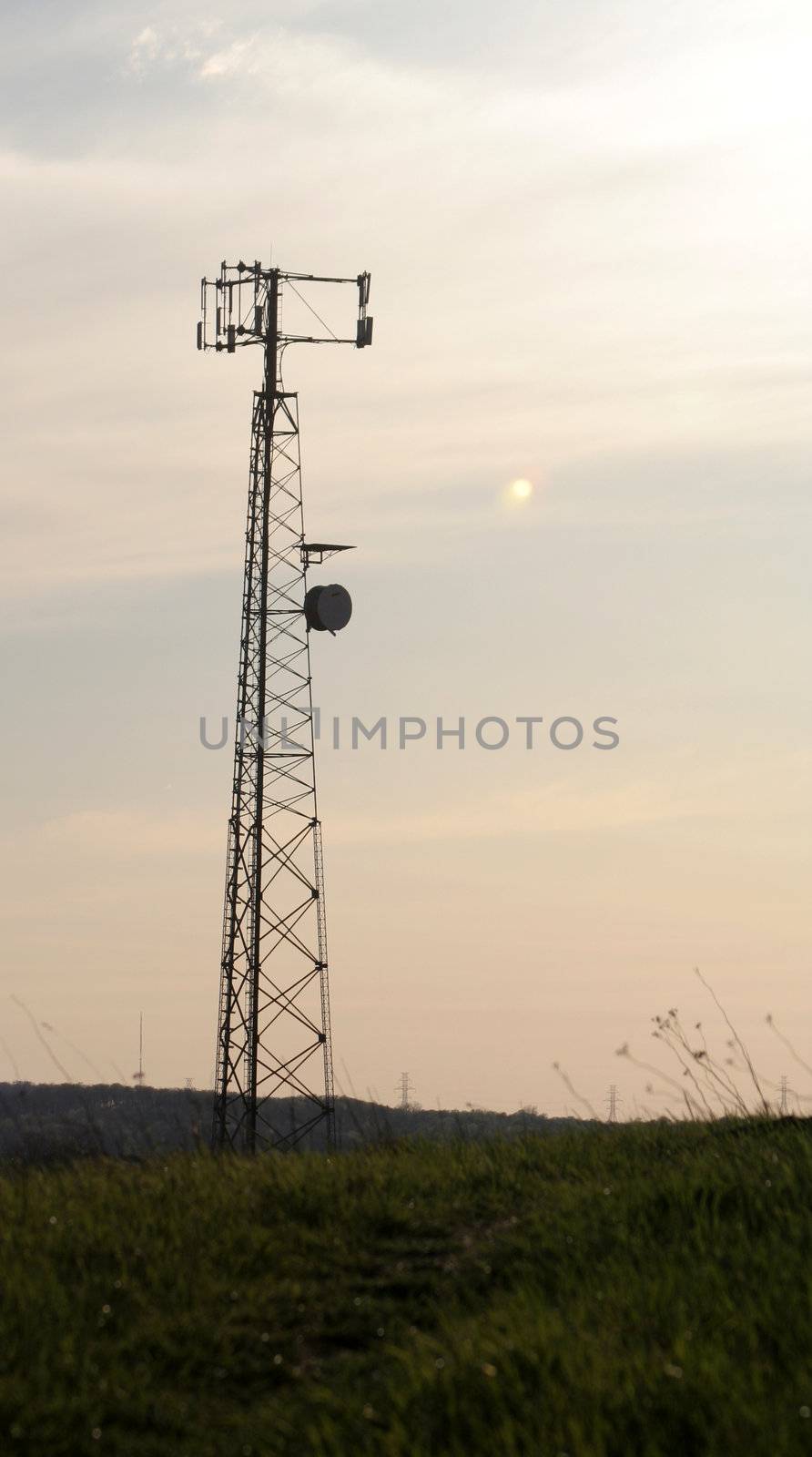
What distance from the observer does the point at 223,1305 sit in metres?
9.21

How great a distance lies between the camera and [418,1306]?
367 inches

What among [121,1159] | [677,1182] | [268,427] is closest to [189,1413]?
[677,1182]

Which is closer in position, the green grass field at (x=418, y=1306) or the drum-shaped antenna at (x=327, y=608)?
the green grass field at (x=418, y=1306)

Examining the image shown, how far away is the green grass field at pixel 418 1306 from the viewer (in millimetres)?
7465

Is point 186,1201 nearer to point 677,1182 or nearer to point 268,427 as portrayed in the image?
point 677,1182

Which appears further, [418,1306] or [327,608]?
[327,608]

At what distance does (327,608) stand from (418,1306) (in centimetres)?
2189

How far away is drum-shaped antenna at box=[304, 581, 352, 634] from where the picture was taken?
99.6 feet

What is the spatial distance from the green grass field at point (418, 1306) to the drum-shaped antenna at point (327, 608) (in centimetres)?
1863

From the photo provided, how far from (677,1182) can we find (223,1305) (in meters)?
3.23

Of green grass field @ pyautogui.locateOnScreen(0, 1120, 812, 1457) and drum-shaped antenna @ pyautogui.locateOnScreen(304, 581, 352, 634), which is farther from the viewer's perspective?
drum-shaped antenna @ pyautogui.locateOnScreen(304, 581, 352, 634)

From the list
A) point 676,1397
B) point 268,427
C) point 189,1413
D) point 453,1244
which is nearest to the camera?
point 676,1397

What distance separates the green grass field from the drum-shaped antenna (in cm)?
1863

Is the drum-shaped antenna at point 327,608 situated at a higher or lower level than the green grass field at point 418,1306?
higher
